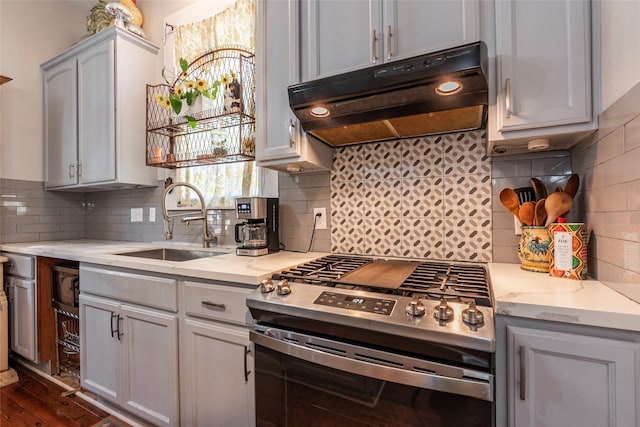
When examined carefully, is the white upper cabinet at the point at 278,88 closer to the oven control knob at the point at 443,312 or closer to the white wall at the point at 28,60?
the oven control knob at the point at 443,312

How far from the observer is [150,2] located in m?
2.56

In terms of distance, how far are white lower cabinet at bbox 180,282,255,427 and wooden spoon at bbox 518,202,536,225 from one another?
1131mm

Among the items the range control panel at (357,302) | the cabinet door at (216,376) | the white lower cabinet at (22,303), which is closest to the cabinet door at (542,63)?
the range control panel at (357,302)

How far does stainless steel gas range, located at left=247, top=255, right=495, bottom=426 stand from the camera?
31.0 inches

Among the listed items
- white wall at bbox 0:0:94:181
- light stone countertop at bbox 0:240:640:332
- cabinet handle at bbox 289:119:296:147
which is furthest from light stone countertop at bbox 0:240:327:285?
white wall at bbox 0:0:94:181

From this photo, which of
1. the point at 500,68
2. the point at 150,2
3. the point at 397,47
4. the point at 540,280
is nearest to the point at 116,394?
the point at 540,280

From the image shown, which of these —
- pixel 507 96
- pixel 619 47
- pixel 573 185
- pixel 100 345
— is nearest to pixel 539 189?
pixel 573 185

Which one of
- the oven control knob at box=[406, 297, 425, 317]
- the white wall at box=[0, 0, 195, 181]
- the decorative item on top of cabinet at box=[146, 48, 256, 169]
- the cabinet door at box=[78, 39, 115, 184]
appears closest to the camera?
Result: the oven control knob at box=[406, 297, 425, 317]

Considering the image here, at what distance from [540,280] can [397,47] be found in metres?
1.01

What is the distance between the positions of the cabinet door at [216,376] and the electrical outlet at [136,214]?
161cm

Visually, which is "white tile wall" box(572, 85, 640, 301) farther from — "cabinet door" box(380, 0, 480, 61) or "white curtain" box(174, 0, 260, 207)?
"white curtain" box(174, 0, 260, 207)

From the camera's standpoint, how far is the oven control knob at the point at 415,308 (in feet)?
2.76

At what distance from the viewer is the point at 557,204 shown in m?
1.12

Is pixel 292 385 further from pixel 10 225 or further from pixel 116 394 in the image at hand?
pixel 10 225
